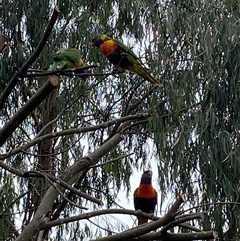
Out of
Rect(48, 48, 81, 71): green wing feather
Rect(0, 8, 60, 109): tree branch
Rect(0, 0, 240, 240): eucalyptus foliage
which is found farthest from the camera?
Rect(0, 0, 240, 240): eucalyptus foliage

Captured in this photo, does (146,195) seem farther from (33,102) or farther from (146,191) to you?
(33,102)

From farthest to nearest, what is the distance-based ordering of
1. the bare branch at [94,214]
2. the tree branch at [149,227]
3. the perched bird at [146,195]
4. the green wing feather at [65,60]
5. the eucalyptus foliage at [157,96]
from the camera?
the perched bird at [146,195]
the eucalyptus foliage at [157,96]
the green wing feather at [65,60]
the bare branch at [94,214]
the tree branch at [149,227]

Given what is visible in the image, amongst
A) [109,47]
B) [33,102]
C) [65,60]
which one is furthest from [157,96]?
[33,102]

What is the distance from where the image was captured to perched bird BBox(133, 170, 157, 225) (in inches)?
114

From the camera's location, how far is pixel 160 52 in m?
2.65

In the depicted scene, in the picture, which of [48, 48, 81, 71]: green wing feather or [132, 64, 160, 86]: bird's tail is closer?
[48, 48, 81, 71]: green wing feather

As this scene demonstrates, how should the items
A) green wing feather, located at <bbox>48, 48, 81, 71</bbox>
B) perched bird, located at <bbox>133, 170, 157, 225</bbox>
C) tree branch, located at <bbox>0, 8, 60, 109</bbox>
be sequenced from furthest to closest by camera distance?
perched bird, located at <bbox>133, 170, 157, 225</bbox> → green wing feather, located at <bbox>48, 48, 81, 71</bbox> → tree branch, located at <bbox>0, 8, 60, 109</bbox>

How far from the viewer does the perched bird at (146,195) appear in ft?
9.51

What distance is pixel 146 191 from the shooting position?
2924 millimetres

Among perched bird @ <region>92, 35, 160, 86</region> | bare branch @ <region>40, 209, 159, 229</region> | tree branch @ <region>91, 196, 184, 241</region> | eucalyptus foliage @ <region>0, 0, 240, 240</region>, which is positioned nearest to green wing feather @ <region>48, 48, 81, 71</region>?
eucalyptus foliage @ <region>0, 0, 240, 240</region>

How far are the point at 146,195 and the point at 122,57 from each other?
31.2 inches

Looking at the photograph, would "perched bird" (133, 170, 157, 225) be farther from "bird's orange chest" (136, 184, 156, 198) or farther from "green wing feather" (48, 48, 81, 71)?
"green wing feather" (48, 48, 81, 71)

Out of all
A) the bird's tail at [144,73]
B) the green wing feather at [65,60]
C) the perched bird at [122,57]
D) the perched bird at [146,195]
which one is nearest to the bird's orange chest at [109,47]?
the perched bird at [122,57]

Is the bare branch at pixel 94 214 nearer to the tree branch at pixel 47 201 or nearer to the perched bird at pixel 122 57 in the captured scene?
the tree branch at pixel 47 201
